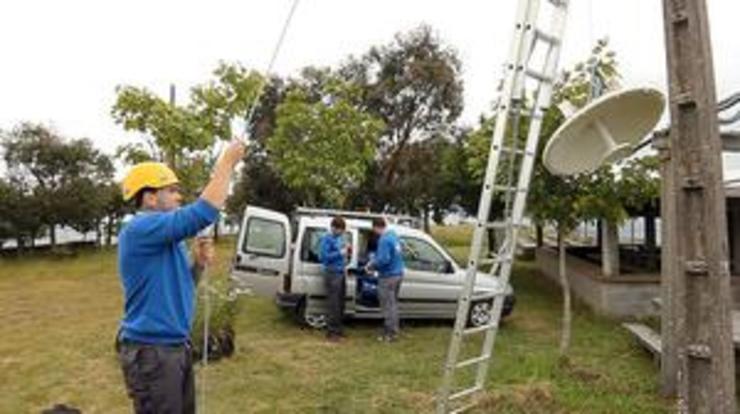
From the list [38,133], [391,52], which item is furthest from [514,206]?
[38,133]

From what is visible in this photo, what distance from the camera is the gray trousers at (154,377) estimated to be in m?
5.07

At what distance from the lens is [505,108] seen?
24.1ft

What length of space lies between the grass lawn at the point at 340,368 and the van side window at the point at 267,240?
124 centimetres

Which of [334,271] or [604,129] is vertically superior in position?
[604,129]

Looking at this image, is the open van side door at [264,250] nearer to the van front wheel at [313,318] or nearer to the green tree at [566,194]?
the van front wheel at [313,318]

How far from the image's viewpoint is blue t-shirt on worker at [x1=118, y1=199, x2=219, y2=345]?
492 centimetres

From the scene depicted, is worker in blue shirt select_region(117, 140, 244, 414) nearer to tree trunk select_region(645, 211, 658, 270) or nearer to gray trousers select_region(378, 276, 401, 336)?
gray trousers select_region(378, 276, 401, 336)

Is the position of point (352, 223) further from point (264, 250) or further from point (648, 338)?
point (648, 338)

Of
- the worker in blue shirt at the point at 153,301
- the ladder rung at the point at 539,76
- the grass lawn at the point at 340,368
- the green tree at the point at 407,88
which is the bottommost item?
the grass lawn at the point at 340,368

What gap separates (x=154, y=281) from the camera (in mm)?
5027

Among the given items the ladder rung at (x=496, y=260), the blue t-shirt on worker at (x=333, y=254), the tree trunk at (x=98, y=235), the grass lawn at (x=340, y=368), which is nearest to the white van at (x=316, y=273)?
the grass lawn at (x=340, y=368)

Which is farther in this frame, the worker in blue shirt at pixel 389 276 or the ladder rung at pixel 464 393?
the worker in blue shirt at pixel 389 276

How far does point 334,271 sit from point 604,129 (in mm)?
8096

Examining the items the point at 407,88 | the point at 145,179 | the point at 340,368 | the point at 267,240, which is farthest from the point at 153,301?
the point at 407,88
